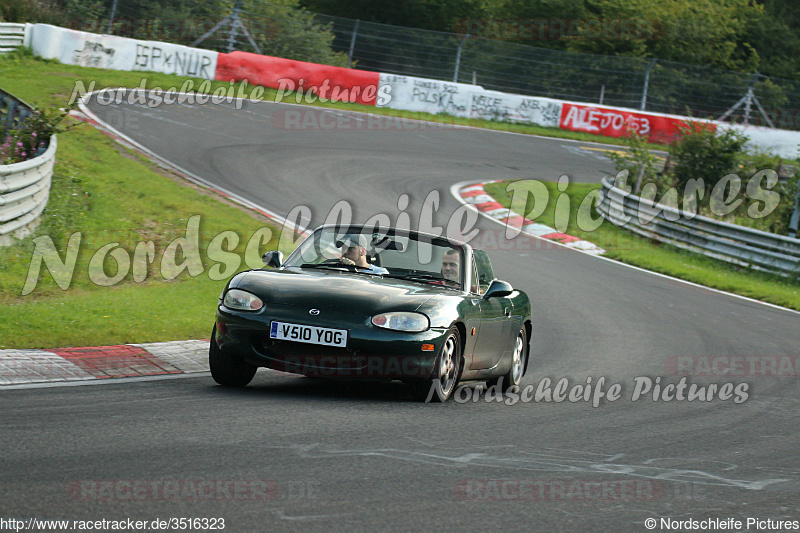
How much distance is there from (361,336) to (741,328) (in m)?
8.76

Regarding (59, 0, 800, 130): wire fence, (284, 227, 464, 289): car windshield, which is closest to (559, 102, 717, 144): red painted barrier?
(59, 0, 800, 130): wire fence

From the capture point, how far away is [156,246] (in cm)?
1365

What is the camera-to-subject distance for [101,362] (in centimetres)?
806

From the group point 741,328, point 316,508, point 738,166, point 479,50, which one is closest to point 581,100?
point 479,50

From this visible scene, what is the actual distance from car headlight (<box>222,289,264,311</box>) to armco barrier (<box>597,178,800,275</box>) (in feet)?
50.2

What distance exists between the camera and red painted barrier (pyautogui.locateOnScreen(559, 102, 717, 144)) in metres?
35.4

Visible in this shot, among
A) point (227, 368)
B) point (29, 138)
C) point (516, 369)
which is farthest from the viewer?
point (29, 138)

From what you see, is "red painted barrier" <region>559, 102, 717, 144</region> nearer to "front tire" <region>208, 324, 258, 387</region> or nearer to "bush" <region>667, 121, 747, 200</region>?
"bush" <region>667, 121, 747, 200</region>

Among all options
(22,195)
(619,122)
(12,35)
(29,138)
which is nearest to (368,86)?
(619,122)

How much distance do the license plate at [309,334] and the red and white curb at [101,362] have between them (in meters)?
1.49

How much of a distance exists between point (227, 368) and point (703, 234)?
1594cm

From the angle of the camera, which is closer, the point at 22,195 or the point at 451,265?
the point at 451,265

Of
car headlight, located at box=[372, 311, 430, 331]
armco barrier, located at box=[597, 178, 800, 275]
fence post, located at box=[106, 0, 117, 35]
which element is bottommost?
armco barrier, located at box=[597, 178, 800, 275]

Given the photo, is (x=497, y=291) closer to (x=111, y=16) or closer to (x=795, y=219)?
(x=795, y=219)
